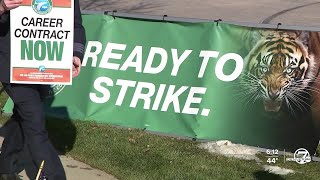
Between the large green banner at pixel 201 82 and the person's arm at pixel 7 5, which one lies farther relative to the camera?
the large green banner at pixel 201 82

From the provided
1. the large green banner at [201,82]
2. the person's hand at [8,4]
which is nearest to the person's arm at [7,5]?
the person's hand at [8,4]

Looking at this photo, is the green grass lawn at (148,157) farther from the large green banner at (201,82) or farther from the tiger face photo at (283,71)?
the tiger face photo at (283,71)

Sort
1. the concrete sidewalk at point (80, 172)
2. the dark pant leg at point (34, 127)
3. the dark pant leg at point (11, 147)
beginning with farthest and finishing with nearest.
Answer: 1. the concrete sidewalk at point (80, 172)
2. the dark pant leg at point (11, 147)
3. the dark pant leg at point (34, 127)

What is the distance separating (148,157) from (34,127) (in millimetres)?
1909

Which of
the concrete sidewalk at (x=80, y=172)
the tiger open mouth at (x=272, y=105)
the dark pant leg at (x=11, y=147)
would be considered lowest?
the concrete sidewalk at (x=80, y=172)

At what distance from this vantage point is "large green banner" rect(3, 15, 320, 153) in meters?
6.64

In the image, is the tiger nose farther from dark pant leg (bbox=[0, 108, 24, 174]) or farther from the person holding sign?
dark pant leg (bbox=[0, 108, 24, 174])

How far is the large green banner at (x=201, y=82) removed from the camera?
21.8 feet

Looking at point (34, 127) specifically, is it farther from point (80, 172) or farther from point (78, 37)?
point (80, 172)

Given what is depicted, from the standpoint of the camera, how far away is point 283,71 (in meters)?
6.71
